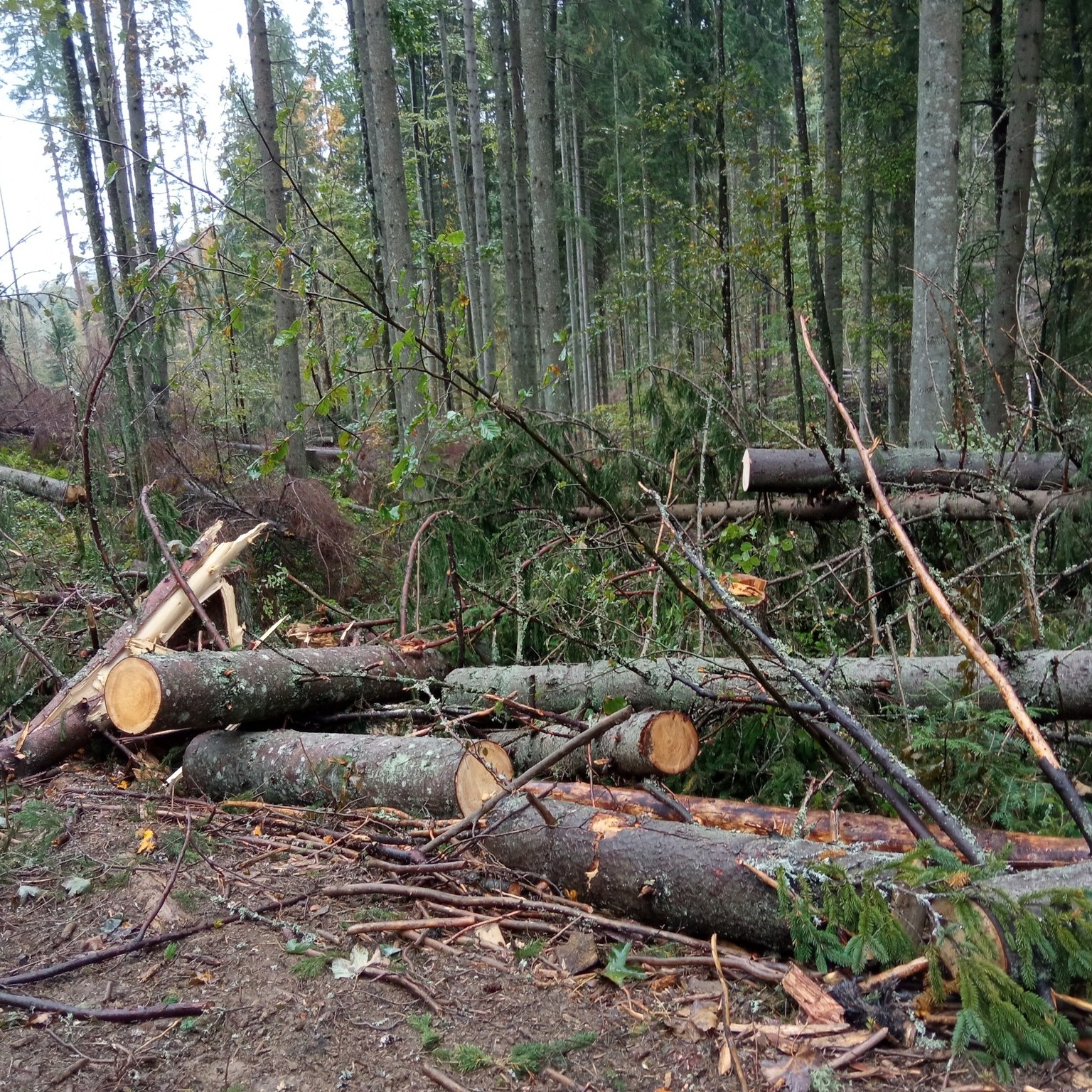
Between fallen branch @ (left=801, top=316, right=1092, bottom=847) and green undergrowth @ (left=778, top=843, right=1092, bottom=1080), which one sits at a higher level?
fallen branch @ (left=801, top=316, right=1092, bottom=847)

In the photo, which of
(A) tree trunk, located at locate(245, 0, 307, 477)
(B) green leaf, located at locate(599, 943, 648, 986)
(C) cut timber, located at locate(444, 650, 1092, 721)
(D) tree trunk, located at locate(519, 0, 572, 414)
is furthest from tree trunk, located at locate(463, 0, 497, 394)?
(B) green leaf, located at locate(599, 943, 648, 986)

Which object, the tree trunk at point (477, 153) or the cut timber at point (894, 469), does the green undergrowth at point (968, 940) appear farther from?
the tree trunk at point (477, 153)

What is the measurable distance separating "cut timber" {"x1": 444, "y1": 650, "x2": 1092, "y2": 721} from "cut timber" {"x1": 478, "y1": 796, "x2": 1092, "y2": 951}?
2.05ft

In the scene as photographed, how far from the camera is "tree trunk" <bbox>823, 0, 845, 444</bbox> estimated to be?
11.2m

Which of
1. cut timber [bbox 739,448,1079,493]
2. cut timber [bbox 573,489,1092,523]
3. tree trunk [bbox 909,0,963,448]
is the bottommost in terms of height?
cut timber [bbox 573,489,1092,523]

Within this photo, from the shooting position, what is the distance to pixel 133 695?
4.25 meters

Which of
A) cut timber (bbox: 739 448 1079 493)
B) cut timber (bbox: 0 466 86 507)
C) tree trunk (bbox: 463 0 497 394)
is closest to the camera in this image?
cut timber (bbox: 739 448 1079 493)

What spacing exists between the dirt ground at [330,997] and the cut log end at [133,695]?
2.40 feet

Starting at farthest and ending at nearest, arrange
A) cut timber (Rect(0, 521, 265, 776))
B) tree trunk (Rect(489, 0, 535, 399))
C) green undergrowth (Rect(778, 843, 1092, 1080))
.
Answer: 1. tree trunk (Rect(489, 0, 535, 399))
2. cut timber (Rect(0, 521, 265, 776))
3. green undergrowth (Rect(778, 843, 1092, 1080))

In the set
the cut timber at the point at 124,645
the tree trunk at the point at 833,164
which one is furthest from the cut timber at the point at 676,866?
the tree trunk at the point at 833,164

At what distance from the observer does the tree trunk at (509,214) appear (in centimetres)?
1195

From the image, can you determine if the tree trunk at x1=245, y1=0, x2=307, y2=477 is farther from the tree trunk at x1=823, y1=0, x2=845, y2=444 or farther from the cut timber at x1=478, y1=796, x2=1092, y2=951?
the cut timber at x1=478, y1=796, x2=1092, y2=951

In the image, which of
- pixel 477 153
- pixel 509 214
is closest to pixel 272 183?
pixel 509 214

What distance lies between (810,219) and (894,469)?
7.62 m
